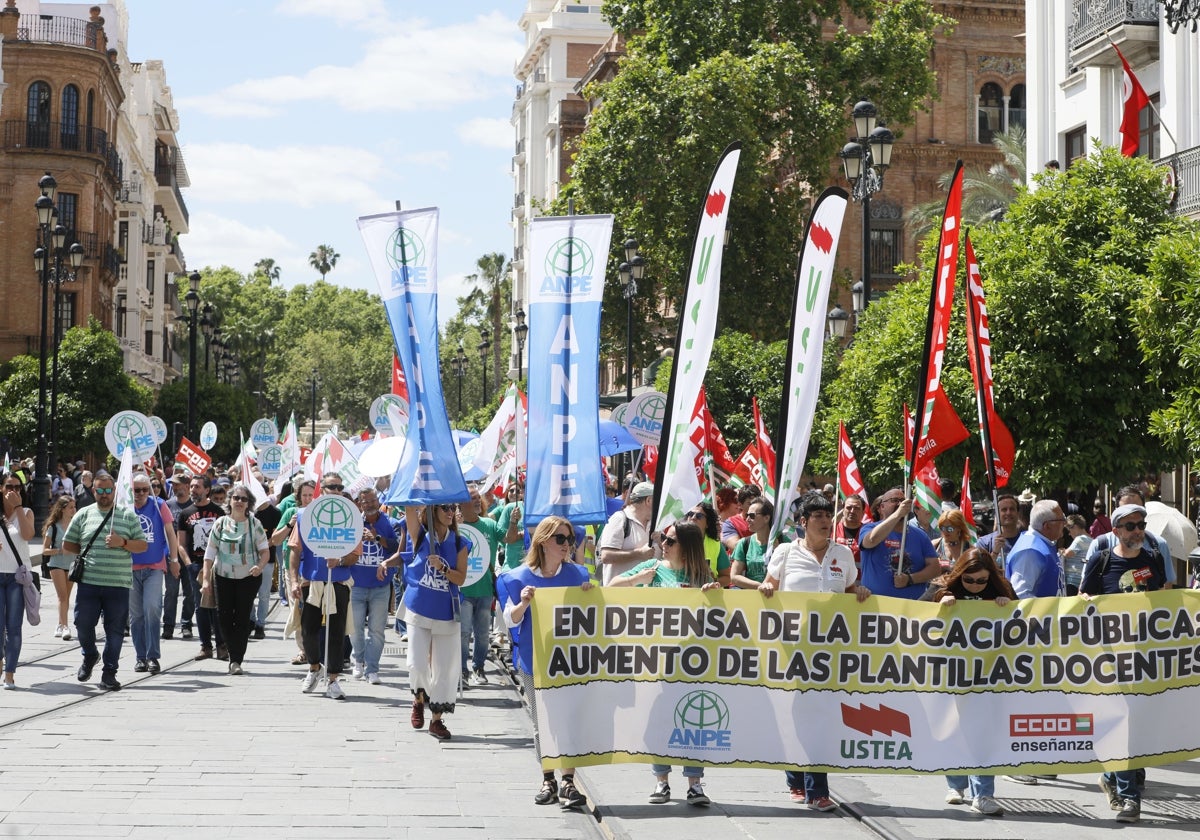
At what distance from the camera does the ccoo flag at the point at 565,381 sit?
1044 centimetres

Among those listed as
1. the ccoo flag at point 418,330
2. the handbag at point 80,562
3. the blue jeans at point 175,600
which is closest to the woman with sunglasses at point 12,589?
the handbag at point 80,562

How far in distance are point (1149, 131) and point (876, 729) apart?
75.7 feet

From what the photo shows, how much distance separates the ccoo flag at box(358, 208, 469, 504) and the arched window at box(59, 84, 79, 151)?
52.8 metres

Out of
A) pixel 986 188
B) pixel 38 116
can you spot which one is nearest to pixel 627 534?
pixel 986 188

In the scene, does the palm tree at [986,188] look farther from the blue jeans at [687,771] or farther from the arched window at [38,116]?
the blue jeans at [687,771]

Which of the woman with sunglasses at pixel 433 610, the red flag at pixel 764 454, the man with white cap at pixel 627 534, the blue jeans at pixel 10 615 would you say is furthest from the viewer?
the red flag at pixel 764 454

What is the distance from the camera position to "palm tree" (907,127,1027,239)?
140ft

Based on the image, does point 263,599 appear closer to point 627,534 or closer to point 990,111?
point 627,534

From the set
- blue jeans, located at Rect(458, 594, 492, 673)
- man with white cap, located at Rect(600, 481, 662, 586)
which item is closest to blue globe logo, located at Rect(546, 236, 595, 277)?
man with white cap, located at Rect(600, 481, 662, 586)

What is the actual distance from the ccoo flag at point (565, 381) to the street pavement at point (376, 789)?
5.49 feet

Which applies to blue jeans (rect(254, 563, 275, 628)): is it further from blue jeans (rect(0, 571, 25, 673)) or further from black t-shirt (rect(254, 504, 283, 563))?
blue jeans (rect(0, 571, 25, 673))

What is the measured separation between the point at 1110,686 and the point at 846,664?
140cm

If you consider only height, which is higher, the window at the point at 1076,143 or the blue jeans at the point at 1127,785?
the window at the point at 1076,143

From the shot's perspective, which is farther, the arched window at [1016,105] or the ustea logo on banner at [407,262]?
the arched window at [1016,105]
